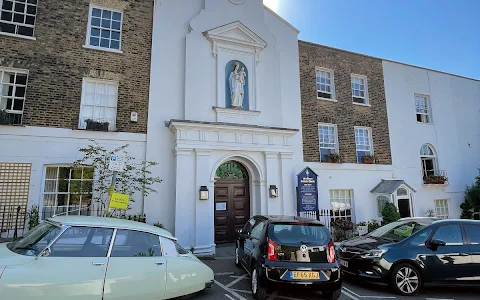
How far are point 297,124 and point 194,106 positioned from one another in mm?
4833

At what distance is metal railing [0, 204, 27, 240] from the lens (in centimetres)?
875

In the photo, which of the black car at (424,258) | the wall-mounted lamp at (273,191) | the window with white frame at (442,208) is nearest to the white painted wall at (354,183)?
the wall-mounted lamp at (273,191)

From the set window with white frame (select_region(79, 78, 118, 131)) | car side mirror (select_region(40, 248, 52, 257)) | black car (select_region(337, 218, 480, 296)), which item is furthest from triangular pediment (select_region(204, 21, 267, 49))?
car side mirror (select_region(40, 248, 52, 257))

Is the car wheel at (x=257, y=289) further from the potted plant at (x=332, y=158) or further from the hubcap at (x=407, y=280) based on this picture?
the potted plant at (x=332, y=158)

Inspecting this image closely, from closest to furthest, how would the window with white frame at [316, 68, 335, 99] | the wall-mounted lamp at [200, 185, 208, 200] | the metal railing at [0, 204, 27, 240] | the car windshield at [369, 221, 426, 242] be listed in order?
1. the car windshield at [369, 221, 426, 242]
2. the metal railing at [0, 204, 27, 240]
3. the wall-mounted lamp at [200, 185, 208, 200]
4. the window with white frame at [316, 68, 335, 99]

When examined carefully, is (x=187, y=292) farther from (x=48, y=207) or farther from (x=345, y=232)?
(x=345, y=232)

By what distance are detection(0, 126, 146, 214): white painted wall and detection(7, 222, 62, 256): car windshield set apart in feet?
17.6

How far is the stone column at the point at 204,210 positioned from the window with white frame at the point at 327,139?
19.3 ft

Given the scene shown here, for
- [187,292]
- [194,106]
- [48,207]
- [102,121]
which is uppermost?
[194,106]

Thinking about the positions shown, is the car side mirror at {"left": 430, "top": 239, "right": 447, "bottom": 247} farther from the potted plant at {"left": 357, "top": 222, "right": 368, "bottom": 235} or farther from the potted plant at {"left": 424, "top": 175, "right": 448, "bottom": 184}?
the potted plant at {"left": 424, "top": 175, "right": 448, "bottom": 184}

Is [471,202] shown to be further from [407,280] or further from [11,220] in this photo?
[11,220]

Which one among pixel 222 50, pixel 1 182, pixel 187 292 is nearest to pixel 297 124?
pixel 222 50

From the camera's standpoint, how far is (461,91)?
17906mm

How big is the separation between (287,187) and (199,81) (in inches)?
220
